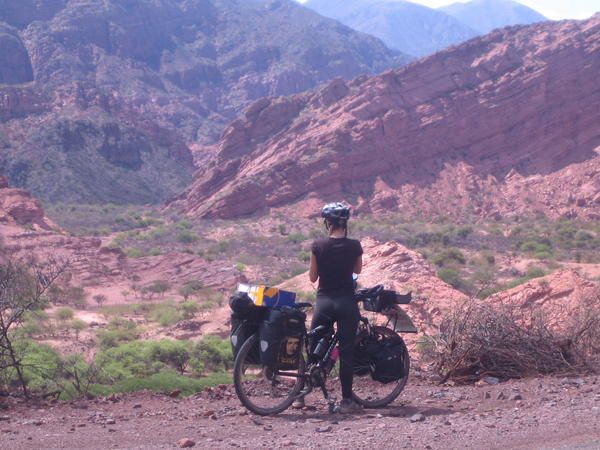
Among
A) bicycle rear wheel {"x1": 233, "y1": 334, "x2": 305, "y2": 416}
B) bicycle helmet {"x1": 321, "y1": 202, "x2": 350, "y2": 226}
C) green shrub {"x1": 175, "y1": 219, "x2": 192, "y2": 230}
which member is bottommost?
bicycle rear wheel {"x1": 233, "y1": 334, "x2": 305, "y2": 416}

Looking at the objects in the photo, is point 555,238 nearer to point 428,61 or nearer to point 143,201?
point 428,61

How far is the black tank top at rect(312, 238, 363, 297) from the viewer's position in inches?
248

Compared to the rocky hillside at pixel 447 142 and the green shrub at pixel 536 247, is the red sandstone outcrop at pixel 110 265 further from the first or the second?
the rocky hillside at pixel 447 142

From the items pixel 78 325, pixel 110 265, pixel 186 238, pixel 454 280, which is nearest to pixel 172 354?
pixel 78 325

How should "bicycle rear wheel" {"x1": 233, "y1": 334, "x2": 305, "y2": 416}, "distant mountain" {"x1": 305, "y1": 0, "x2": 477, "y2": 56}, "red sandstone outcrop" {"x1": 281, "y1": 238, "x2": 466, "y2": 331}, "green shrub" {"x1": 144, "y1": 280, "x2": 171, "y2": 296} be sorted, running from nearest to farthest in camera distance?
"bicycle rear wheel" {"x1": 233, "y1": 334, "x2": 305, "y2": 416} → "red sandstone outcrop" {"x1": 281, "y1": 238, "x2": 466, "y2": 331} → "green shrub" {"x1": 144, "y1": 280, "x2": 171, "y2": 296} → "distant mountain" {"x1": 305, "y1": 0, "x2": 477, "y2": 56}

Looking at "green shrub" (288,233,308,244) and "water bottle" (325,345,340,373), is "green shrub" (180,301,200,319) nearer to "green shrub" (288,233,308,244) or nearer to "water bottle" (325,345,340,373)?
"water bottle" (325,345,340,373)

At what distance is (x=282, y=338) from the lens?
630cm

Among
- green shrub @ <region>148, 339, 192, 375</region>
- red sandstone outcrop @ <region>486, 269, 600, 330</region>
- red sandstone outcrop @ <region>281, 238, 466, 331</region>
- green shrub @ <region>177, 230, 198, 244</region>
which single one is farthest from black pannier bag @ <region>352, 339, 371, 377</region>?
green shrub @ <region>177, 230, 198, 244</region>

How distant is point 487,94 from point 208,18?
90.3 m

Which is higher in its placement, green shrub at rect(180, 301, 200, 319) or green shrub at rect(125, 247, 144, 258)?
green shrub at rect(125, 247, 144, 258)

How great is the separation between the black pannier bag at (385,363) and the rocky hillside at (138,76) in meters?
55.2

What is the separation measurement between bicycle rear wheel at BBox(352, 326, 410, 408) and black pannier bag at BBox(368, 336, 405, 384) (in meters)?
0.07

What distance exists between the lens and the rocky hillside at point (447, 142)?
47531 millimetres

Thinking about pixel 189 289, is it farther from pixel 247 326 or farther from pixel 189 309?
pixel 247 326
